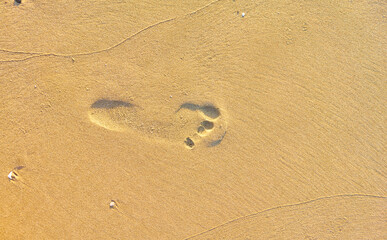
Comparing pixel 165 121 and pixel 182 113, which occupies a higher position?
pixel 182 113

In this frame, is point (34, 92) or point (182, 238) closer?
point (34, 92)

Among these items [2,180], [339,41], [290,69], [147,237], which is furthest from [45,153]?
[339,41]

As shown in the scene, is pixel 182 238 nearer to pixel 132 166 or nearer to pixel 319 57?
pixel 132 166
